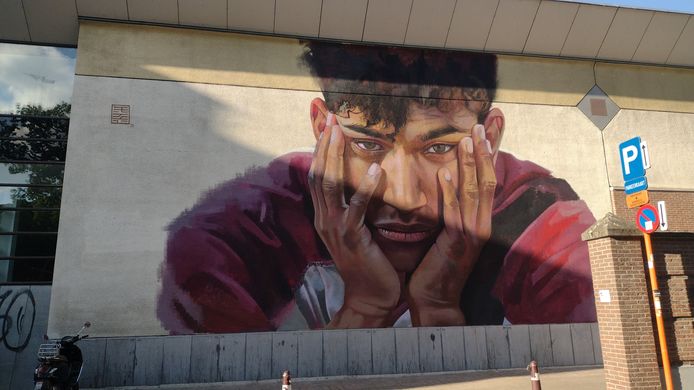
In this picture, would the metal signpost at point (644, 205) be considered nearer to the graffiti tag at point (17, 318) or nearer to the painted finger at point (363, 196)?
the painted finger at point (363, 196)

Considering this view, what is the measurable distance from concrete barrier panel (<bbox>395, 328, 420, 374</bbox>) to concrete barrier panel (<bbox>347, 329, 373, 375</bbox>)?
2.17 ft

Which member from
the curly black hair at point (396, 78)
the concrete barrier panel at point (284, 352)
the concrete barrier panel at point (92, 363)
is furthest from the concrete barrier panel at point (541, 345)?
the concrete barrier panel at point (92, 363)

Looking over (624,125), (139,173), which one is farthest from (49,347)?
(624,125)

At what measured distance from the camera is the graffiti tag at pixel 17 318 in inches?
414

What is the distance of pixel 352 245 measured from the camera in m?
11.7

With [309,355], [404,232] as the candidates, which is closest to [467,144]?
[404,232]

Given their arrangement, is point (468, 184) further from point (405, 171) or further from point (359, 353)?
point (359, 353)

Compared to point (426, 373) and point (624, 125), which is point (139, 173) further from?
point (624, 125)

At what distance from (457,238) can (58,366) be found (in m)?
8.62

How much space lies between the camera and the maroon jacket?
10984 mm

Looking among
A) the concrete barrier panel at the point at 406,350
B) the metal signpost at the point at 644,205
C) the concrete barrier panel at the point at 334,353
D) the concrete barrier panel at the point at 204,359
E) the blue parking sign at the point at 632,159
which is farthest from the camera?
the concrete barrier panel at the point at 406,350

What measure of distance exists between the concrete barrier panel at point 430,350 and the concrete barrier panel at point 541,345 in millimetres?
2371

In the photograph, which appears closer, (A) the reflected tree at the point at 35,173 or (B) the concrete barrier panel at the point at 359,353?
(A) the reflected tree at the point at 35,173

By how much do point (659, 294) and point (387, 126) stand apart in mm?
7050
